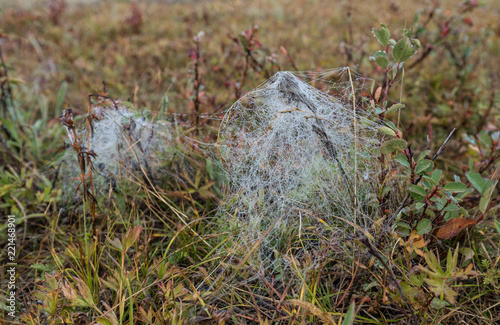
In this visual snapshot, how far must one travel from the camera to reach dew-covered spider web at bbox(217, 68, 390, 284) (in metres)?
1.77

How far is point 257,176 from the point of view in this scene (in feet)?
6.23

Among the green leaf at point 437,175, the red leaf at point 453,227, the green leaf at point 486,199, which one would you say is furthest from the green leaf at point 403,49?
the red leaf at point 453,227

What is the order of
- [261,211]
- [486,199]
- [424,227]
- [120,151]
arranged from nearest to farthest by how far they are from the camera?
[486,199] < [424,227] < [261,211] < [120,151]

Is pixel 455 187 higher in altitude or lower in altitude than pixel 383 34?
lower

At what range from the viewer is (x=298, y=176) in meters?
1.83

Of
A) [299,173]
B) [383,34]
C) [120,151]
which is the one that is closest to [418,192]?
[299,173]

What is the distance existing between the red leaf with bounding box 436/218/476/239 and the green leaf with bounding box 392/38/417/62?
32.0 inches

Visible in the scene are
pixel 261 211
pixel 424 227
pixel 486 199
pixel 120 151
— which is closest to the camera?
pixel 486 199

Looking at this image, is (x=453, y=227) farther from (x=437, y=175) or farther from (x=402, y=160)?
(x=402, y=160)

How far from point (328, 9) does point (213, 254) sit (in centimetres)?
592

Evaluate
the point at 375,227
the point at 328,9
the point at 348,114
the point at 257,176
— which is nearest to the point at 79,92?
the point at 257,176

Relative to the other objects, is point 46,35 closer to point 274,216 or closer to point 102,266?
point 102,266

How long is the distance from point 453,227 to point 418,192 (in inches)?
10.6

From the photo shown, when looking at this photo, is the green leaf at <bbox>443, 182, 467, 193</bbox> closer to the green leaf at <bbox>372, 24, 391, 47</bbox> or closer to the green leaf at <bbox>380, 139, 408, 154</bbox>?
the green leaf at <bbox>380, 139, 408, 154</bbox>
